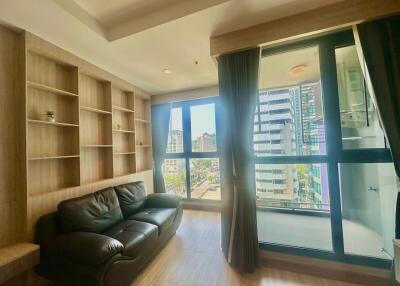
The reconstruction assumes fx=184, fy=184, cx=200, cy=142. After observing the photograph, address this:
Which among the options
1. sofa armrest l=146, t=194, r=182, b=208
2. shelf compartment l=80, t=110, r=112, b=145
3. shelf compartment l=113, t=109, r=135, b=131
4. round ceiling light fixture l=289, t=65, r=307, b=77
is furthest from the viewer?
shelf compartment l=113, t=109, r=135, b=131

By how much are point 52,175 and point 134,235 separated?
1.36 metres

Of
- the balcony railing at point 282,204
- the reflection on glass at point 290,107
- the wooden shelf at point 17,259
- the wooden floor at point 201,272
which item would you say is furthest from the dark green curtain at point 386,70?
the wooden shelf at point 17,259

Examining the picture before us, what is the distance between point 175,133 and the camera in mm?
4602

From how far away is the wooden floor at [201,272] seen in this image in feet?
6.38

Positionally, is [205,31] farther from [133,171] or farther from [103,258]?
[133,171]

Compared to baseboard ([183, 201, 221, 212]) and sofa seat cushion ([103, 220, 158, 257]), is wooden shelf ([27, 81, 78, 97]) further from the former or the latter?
baseboard ([183, 201, 221, 212])

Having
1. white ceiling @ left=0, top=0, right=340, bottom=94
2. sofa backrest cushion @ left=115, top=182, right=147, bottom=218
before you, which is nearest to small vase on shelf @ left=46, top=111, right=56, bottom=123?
white ceiling @ left=0, top=0, right=340, bottom=94

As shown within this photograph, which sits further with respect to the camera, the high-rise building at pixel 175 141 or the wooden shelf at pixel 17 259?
the high-rise building at pixel 175 141

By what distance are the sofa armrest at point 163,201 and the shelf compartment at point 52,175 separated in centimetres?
113

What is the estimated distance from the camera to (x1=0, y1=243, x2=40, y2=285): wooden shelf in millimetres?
1546

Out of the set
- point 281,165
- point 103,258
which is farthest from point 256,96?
point 103,258

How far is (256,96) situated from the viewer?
87.7 inches

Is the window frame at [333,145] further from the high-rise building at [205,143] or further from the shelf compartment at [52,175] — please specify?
the shelf compartment at [52,175]

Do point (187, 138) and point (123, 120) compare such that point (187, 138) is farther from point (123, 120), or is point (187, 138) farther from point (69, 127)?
point (69, 127)
